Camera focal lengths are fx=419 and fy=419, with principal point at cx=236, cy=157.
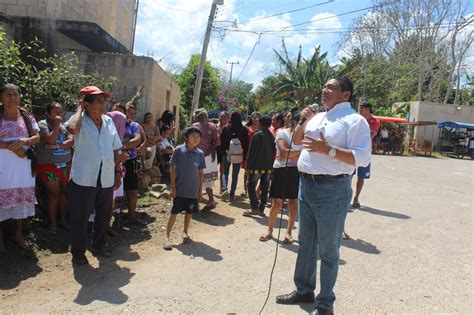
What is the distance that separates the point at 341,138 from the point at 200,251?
2581mm

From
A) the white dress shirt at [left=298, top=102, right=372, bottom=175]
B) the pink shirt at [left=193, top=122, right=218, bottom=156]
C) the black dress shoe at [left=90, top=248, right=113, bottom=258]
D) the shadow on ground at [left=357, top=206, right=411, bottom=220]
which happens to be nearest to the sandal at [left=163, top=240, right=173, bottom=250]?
the black dress shoe at [left=90, top=248, right=113, bottom=258]

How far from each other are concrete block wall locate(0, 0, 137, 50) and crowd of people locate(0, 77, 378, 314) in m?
4.12

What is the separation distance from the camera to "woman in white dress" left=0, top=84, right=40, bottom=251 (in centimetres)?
443

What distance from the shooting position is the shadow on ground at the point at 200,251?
4.96 metres

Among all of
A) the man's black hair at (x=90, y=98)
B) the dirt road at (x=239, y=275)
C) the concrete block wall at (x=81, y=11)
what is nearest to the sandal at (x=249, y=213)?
the dirt road at (x=239, y=275)

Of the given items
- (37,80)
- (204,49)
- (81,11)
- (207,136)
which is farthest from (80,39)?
(204,49)

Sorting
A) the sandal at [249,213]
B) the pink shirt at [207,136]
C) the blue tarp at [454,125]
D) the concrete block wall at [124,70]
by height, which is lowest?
the sandal at [249,213]

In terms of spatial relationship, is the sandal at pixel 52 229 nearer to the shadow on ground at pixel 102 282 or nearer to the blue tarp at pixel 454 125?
the shadow on ground at pixel 102 282

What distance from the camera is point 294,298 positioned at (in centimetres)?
379

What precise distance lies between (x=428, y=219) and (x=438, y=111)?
24.9m

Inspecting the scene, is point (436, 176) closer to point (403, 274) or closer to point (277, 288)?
point (403, 274)

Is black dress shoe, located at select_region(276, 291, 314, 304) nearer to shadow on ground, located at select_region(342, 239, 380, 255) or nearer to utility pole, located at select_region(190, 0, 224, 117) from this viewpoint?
shadow on ground, located at select_region(342, 239, 380, 255)

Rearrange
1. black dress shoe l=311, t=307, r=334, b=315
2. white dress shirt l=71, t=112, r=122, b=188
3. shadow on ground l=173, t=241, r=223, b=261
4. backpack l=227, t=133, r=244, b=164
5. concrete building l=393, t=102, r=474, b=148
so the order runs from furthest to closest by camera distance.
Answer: concrete building l=393, t=102, r=474, b=148, backpack l=227, t=133, r=244, b=164, shadow on ground l=173, t=241, r=223, b=261, white dress shirt l=71, t=112, r=122, b=188, black dress shoe l=311, t=307, r=334, b=315

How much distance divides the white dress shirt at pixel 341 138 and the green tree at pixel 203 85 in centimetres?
3176
